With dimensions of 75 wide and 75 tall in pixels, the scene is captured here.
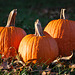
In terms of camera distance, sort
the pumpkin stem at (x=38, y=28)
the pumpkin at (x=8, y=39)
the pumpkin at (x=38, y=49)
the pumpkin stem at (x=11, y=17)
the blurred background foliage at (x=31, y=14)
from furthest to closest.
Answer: the blurred background foliage at (x=31, y=14) → the pumpkin stem at (x=11, y=17) → the pumpkin at (x=8, y=39) → the pumpkin stem at (x=38, y=28) → the pumpkin at (x=38, y=49)

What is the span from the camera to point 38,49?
3.14m

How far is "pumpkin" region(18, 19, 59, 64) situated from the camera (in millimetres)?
3154

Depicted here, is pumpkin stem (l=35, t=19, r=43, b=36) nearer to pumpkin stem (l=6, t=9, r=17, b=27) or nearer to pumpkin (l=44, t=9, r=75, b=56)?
pumpkin (l=44, t=9, r=75, b=56)

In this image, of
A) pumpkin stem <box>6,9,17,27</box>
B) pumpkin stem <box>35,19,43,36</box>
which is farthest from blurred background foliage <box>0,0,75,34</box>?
pumpkin stem <box>35,19,43,36</box>

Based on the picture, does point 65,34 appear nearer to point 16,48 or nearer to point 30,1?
point 16,48

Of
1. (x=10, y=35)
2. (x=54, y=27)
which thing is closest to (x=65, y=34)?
(x=54, y=27)

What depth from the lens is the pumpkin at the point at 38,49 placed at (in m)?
3.15

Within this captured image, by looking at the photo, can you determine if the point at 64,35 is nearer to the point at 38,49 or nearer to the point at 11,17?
the point at 38,49

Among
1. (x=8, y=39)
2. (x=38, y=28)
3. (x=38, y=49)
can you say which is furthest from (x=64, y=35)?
(x=8, y=39)

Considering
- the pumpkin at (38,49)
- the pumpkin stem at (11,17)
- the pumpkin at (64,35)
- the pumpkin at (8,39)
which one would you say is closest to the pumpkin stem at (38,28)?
the pumpkin at (38,49)

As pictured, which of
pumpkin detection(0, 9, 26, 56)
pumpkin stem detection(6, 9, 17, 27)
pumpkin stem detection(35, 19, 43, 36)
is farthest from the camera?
pumpkin stem detection(6, 9, 17, 27)

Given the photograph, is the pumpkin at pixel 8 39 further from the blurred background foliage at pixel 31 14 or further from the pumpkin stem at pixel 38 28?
the blurred background foliage at pixel 31 14

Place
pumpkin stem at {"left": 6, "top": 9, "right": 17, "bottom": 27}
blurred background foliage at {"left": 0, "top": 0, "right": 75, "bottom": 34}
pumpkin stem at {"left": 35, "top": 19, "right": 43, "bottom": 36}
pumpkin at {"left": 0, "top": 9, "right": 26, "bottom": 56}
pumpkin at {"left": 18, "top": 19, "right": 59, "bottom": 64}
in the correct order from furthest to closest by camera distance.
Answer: blurred background foliage at {"left": 0, "top": 0, "right": 75, "bottom": 34}
pumpkin stem at {"left": 6, "top": 9, "right": 17, "bottom": 27}
pumpkin at {"left": 0, "top": 9, "right": 26, "bottom": 56}
pumpkin stem at {"left": 35, "top": 19, "right": 43, "bottom": 36}
pumpkin at {"left": 18, "top": 19, "right": 59, "bottom": 64}

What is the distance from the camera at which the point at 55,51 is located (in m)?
3.29
